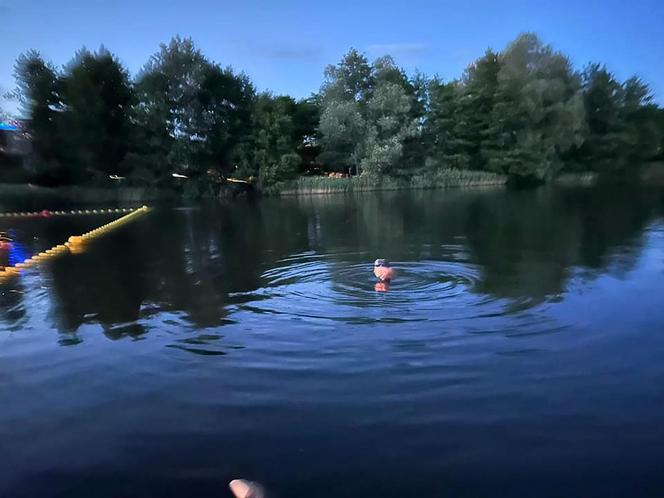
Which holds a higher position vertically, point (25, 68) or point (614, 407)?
point (25, 68)

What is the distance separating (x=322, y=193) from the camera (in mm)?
42812

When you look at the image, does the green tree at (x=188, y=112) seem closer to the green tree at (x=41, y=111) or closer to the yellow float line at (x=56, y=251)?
the green tree at (x=41, y=111)

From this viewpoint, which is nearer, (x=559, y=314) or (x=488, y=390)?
(x=488, y=390)

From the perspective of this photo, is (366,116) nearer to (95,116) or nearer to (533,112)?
(533,112)

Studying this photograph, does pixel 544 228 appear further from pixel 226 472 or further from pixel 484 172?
pixel 484 172

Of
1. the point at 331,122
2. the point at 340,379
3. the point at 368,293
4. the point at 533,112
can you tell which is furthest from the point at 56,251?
the point at 533,112

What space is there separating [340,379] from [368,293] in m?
3.13

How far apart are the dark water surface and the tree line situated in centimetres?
2891

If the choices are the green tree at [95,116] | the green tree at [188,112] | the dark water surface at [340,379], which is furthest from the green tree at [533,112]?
the dark water surface at [340,379]

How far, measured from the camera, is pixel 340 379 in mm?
5301

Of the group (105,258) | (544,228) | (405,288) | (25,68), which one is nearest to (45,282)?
(105,258)

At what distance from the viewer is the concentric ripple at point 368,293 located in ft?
24.0

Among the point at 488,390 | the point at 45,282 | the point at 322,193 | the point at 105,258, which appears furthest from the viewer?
the point at 322,193

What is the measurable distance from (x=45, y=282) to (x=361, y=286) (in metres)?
5.62
